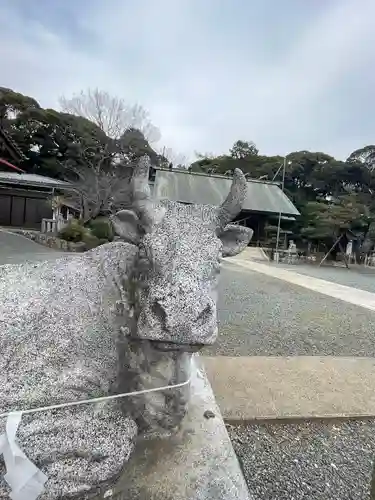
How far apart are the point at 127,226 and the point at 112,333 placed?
422mm

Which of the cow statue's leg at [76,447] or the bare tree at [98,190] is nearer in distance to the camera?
the cow statue's leg at [76,447]

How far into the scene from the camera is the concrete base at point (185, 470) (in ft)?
4.76

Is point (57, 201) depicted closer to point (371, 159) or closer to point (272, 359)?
point (272, 359)

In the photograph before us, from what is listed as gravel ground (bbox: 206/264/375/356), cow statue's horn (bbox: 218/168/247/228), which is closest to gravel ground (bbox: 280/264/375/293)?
gravel ground (bbox: 206/264/375/356)

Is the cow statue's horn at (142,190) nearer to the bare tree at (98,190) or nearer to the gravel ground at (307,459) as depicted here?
the gravel ground at (307,459)

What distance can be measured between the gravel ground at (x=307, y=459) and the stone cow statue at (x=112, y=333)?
3.74 ft

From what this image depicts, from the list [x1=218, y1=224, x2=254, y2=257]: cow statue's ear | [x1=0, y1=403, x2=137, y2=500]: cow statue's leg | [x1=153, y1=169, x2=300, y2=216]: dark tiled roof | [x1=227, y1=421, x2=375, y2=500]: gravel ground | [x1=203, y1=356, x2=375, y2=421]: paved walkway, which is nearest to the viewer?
[x1=0, y1=403, x2=137, y2=500]: cow statue's leg

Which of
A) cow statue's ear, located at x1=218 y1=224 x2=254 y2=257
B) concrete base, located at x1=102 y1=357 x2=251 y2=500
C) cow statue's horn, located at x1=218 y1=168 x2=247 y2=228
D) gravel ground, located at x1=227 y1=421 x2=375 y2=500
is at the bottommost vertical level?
gravel ground, located at x1=227 y1=421 x2=375 y2=500

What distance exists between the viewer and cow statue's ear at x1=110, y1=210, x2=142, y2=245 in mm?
1459

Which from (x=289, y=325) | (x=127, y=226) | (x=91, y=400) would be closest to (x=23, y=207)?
(x=289, y=325)

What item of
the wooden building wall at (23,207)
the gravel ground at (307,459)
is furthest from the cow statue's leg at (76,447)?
the wooden building wall at (23,207)

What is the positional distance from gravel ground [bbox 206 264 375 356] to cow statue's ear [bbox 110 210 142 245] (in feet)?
10.2

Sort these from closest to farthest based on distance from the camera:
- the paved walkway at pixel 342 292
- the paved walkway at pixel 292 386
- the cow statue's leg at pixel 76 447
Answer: the cow statue's leg at pixel 76 447 → the paved walkway at pixel 292 386 → the paved walkway at pixel 342 292

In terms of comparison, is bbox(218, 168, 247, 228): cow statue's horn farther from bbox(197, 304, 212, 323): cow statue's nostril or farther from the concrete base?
the concrete base
